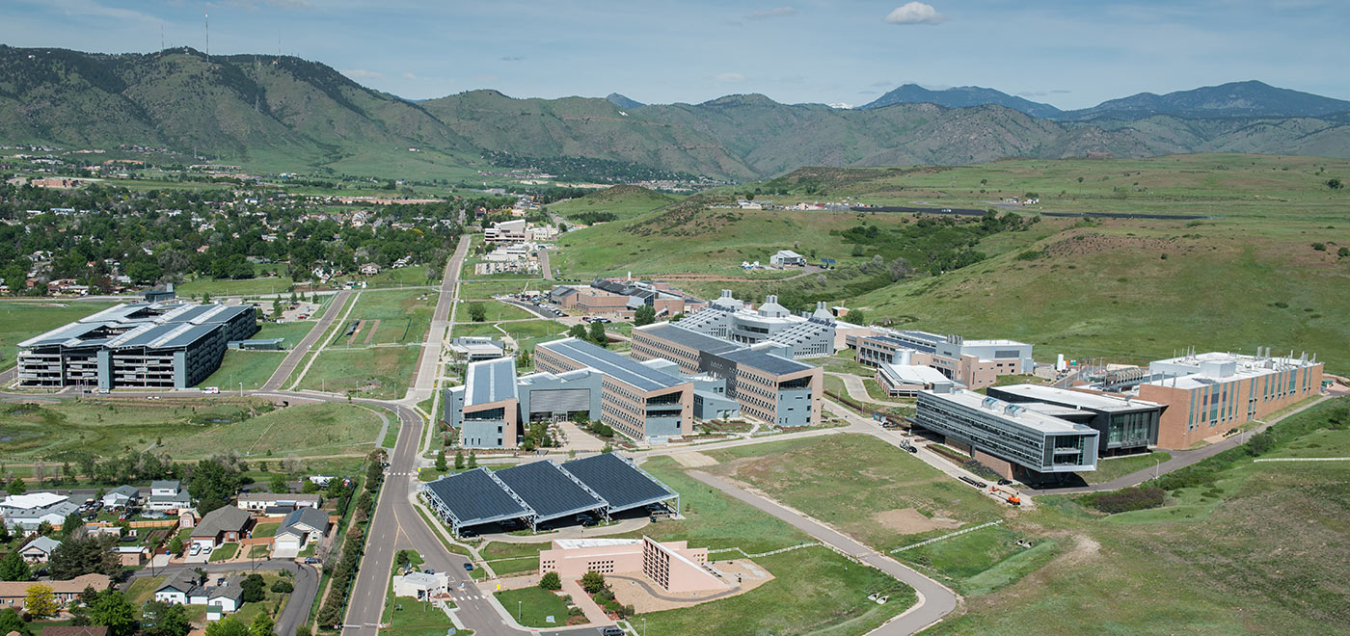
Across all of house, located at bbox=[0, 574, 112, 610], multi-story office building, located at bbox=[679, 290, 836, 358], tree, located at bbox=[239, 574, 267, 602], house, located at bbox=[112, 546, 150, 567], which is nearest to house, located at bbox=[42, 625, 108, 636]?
house, located at bbox=[0, 574, 112, 610]

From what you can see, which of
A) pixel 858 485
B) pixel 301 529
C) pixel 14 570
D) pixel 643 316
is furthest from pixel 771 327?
pixel 14 570

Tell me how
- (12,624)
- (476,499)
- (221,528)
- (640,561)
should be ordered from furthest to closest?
(476,499)
(221,528)
(640,561)
(12,624)

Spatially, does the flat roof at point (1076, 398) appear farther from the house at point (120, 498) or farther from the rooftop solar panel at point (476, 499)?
the house at point (120, 498)

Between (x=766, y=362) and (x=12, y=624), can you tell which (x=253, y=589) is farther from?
(x=766, y=362)

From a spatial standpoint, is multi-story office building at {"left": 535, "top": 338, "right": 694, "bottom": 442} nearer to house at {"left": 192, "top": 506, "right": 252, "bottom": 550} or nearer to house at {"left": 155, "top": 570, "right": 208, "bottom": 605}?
house at {"left": 192, "top": 506, "right": 252, "bottom": 550}

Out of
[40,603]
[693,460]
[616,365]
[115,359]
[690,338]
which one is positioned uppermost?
[690,338]

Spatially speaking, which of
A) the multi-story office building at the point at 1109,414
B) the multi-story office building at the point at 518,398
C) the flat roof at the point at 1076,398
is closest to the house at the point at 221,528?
the multi-story office building at the point at 518,398
